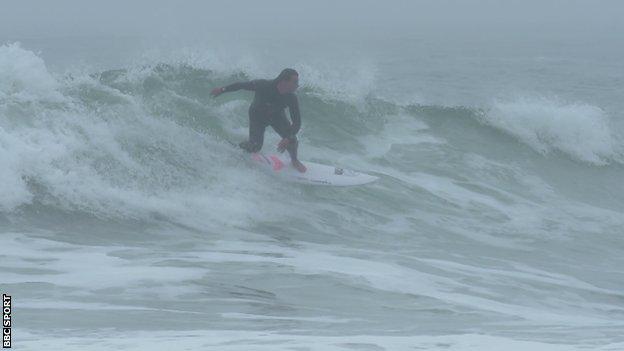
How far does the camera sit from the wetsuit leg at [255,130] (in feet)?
42.1

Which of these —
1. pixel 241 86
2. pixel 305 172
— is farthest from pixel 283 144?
pixel 241 86

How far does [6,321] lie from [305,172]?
690cm

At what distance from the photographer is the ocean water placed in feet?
23.7

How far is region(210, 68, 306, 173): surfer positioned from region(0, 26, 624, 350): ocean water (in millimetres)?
447

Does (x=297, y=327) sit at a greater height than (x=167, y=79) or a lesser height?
lesser

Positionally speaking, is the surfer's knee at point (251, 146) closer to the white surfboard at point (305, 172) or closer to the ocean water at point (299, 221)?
the white surfboard at point (305, 172)

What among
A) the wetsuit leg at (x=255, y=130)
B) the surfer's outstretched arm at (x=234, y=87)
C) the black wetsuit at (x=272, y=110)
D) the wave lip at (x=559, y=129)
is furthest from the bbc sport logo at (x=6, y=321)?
the wave lip at (x=559, y=129)

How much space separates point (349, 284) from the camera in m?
8.77

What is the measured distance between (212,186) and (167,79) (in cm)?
560

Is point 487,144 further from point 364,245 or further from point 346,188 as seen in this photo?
point 364,245

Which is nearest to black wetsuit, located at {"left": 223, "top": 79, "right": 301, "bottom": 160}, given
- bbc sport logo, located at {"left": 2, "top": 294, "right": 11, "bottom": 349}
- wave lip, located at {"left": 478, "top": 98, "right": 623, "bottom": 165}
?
bbc sport logo, located at {"left": 2, "top": 294, "right": 11, "bottom": 349}

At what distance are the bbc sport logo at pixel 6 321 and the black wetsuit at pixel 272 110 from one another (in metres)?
5.60

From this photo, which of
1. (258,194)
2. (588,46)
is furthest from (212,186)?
(588,46)

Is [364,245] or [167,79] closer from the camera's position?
[364,245]
